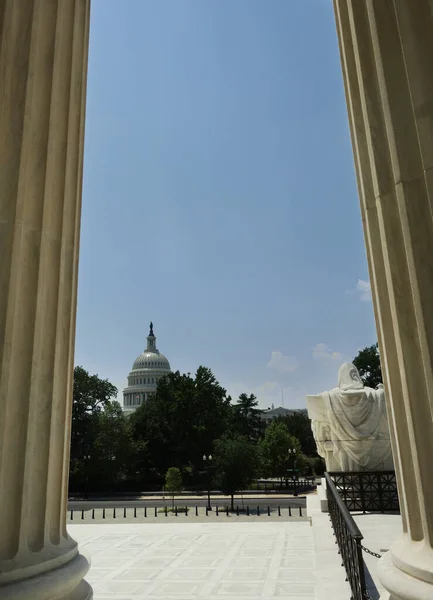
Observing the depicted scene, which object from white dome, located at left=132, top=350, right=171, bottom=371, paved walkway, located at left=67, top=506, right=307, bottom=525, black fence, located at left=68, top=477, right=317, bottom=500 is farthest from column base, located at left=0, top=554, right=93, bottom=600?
white dome, located at left=132, top=350, right=171, bottom=371

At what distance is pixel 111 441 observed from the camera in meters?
64.2

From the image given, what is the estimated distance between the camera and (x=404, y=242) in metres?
3.76

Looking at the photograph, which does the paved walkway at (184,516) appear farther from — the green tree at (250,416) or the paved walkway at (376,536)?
the green tree at (250,416)

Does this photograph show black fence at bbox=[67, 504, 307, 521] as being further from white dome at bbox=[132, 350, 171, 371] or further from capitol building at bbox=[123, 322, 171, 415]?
white dome at bbox=[132, 350, 171, 371]

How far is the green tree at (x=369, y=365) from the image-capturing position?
71.5 metres

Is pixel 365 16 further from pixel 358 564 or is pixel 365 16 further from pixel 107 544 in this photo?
pixel 107 544

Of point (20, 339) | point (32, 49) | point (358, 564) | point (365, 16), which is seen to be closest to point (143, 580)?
point (358, 564)

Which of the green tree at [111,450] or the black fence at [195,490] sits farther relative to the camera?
the green tree at [111,450]

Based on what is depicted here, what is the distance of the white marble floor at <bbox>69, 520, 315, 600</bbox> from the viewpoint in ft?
36.0

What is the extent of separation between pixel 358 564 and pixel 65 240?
5344mm

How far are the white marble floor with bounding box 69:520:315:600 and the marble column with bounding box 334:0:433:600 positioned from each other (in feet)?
26.8

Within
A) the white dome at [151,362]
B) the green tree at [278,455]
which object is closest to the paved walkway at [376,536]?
the green tree at [278,455]

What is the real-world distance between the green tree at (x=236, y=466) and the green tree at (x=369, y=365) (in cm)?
2952

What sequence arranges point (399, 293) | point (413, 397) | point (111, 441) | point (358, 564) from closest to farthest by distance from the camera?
point (413, 397), point (399, 293), point (358, 564), point (111, 441)
